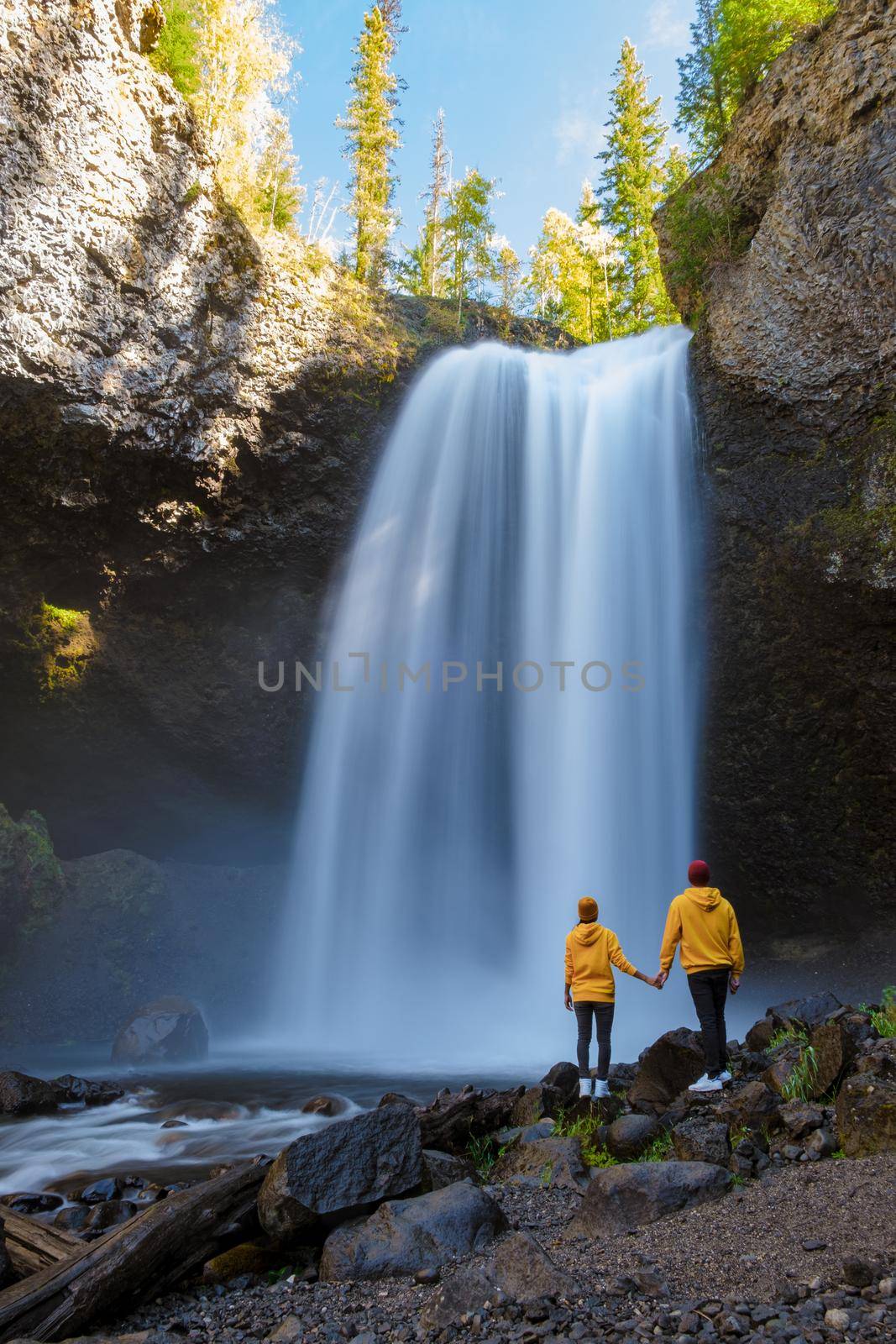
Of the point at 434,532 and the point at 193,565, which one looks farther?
the point at 434,532

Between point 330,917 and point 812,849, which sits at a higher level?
point 812,849

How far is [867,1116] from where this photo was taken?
374 centimetres

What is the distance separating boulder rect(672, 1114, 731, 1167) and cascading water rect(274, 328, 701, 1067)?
651cm

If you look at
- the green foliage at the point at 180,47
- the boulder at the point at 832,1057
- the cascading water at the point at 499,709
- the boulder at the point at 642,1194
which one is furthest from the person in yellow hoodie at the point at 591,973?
the green foliage at the point at 180,47

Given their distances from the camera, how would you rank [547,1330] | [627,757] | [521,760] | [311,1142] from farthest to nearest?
1. [521,760]
2. [627,757]
3. [311,1142]
4. [547,1330]

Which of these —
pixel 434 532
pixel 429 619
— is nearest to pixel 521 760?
pixel 429 619

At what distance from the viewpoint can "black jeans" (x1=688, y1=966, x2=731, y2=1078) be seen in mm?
5355

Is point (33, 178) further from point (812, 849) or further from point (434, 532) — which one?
point (812, 849)

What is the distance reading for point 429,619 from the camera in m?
12.8

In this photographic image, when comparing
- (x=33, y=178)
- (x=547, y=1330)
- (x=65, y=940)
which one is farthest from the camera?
(x=65, y=940)

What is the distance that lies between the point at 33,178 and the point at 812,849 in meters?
13.3

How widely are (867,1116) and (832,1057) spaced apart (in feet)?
2.99

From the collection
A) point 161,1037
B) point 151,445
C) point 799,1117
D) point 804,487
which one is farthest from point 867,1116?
point 151,445

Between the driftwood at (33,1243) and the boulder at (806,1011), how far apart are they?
17.7 ft
